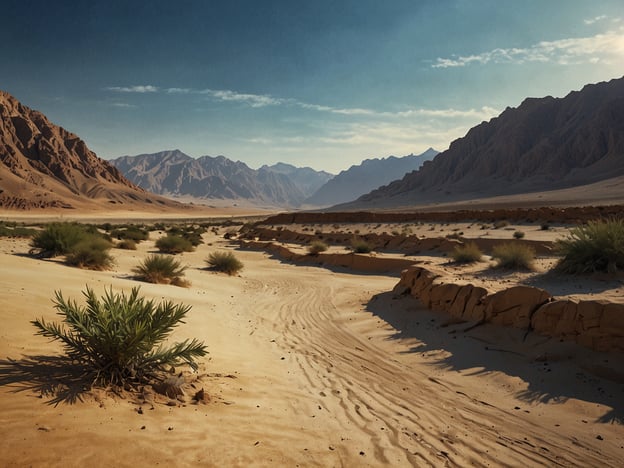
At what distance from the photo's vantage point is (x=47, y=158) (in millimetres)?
102938

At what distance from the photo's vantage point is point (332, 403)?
17.8 ft

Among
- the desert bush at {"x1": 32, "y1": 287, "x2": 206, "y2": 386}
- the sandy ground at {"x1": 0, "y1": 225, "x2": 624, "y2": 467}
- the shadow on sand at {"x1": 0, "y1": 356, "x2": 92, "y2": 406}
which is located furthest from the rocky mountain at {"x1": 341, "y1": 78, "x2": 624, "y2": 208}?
the shadow on sand at {"x1": 0, "y1": 356, "x2": 92, "y2": 406}

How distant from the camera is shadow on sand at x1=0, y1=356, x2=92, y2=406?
3.98 m

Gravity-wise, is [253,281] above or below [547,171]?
below

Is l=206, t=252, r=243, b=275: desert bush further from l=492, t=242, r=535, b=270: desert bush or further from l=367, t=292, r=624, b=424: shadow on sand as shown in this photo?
l=492, t=242, r=535, b=270: desert bush

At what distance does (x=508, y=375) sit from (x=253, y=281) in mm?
11548

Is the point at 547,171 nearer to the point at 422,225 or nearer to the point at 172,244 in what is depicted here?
the point at 422,225

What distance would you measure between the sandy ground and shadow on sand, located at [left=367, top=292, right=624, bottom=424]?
1.0 inches

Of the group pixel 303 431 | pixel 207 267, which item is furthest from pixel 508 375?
pixel 207 267

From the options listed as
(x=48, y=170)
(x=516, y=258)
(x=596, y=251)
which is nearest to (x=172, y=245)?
(x=516, y=258)

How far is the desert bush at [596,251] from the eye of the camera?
9.15 meters

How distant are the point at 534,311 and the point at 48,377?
24.8ft

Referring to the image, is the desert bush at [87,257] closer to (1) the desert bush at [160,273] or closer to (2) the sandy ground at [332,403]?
(1) the desert bush at [160,273]

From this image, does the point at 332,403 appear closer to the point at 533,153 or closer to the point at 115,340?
the point at 115,340
